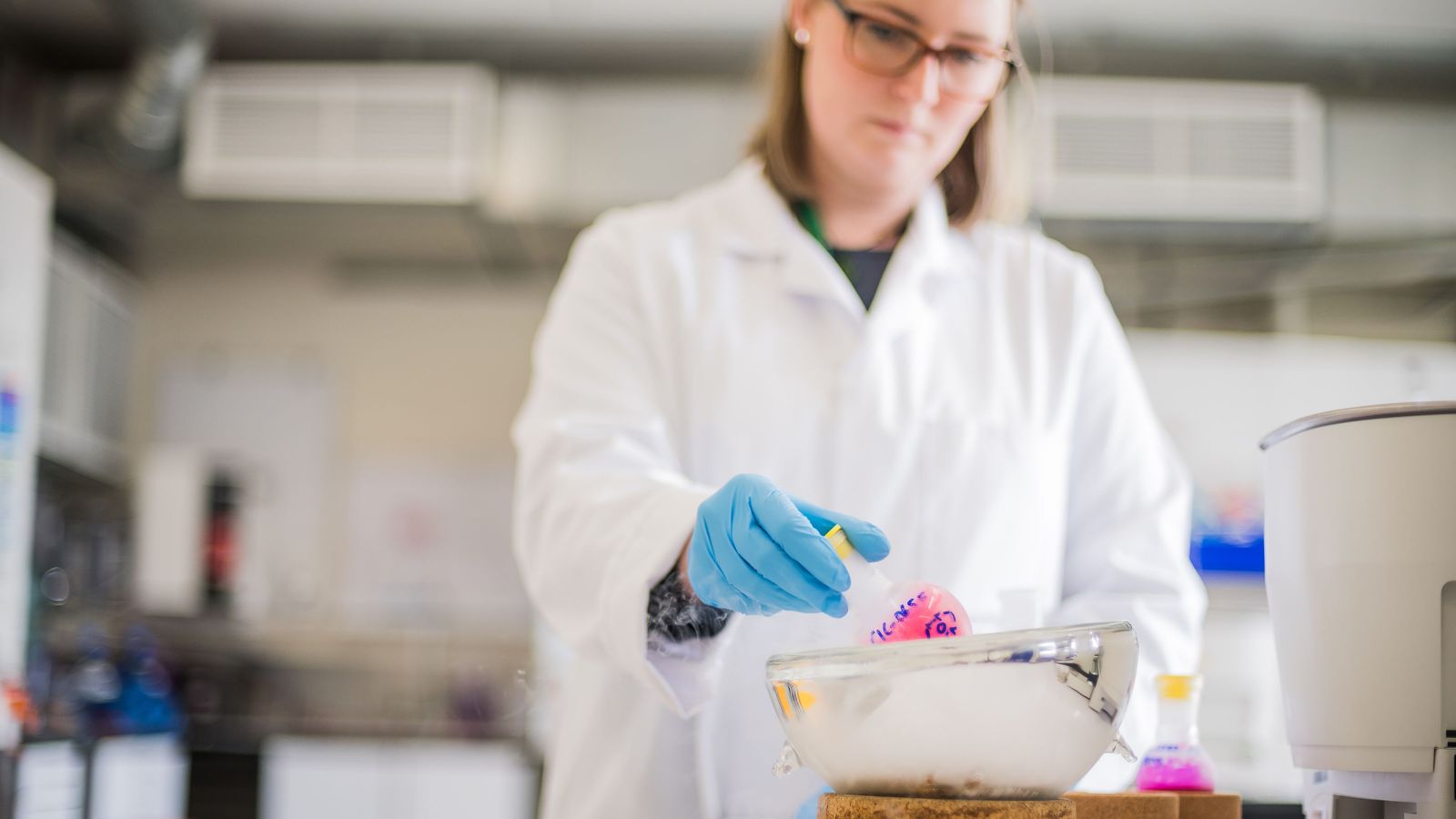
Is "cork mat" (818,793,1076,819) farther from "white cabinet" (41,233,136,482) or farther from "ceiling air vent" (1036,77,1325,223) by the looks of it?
"white cabinet" (41,233,136,482)

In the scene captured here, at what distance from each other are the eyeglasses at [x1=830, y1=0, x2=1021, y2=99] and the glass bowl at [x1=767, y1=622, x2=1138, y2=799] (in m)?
0.66

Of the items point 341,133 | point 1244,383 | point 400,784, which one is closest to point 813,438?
point 400,784

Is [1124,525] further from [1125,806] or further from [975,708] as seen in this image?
[975,708]

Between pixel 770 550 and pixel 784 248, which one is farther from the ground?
pixel 784 248

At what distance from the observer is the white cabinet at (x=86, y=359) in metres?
4.26

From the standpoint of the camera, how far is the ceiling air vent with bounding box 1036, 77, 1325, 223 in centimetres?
414

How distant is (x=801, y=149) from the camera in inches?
59.4

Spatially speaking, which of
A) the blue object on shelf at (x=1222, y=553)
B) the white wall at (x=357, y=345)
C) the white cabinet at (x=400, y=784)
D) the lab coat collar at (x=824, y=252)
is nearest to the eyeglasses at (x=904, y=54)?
the lab coat collar at (x=824, y=252)

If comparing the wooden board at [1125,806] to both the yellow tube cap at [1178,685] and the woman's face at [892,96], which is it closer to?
the yellow tube cap at [1178,685]

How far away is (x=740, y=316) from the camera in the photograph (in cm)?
140

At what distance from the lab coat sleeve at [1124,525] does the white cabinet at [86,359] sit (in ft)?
12.0

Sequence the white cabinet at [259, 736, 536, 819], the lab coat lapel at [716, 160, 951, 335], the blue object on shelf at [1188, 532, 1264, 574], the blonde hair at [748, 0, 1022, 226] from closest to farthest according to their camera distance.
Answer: the lab coat lapel at [716, 160, 951, 335], the blonde hair at [748, 0, 1022, 226], the white cabinet at [259, 736, 536, 819], the blue object on shelf at [1188, 532, 1264, 574]

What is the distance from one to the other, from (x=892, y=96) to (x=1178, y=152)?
124 inches

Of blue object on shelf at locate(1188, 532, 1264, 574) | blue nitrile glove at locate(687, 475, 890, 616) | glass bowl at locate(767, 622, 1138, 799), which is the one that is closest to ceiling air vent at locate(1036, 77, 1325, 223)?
blue object on shelf at locate(1188, 532, 1264, 574)
